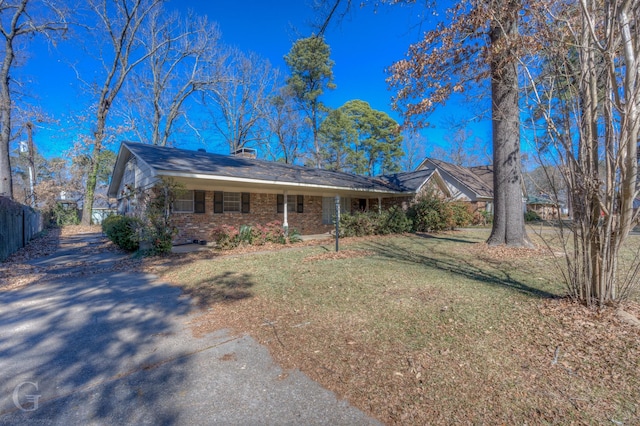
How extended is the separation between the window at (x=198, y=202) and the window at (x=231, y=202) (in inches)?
18.9

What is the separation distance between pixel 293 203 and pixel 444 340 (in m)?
12.1

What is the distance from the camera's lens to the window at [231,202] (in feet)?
40.3

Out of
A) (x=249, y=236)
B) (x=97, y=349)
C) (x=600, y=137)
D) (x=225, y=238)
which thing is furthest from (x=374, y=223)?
(x=97, y=349)

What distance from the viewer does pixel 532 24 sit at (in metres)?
4.70

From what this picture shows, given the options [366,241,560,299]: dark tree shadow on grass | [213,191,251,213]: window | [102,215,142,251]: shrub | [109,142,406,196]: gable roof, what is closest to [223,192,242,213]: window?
[213,191,251,213]: window

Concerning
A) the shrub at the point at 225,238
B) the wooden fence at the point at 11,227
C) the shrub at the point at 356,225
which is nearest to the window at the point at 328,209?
the shrub at the point at 356,225

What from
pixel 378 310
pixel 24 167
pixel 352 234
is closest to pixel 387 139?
pixel 352 234

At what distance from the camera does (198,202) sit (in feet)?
38.9

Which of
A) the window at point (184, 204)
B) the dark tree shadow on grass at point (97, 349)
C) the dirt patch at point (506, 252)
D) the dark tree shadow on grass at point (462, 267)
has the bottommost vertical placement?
the dark tree shadow on grass at point (97, 349)

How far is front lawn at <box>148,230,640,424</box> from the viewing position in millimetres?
2154

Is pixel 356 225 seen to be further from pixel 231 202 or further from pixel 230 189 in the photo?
pixel 230 189

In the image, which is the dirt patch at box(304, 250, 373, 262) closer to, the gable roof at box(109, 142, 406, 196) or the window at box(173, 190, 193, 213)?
the gable roof at box(109, 142, 406, 196)

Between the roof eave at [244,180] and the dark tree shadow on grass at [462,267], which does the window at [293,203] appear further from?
the dark tree shadow on grass at [462,267]

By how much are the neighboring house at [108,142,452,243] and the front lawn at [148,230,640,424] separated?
5.05m
